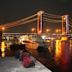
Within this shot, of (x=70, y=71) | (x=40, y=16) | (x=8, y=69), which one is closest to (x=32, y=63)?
(x=8, y=69)

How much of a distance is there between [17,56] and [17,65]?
10.1 feet

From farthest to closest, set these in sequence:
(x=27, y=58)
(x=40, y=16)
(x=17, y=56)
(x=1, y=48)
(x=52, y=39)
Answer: (x=40, y=16) < (x=52, y=39) < (x=1, y=48) < (x=17, y=56) < (x=27, y=58)

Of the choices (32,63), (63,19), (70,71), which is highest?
(63,19)

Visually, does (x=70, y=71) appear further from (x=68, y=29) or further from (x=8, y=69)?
(x=68, y=29)

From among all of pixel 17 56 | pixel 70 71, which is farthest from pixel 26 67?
pixel 70 71

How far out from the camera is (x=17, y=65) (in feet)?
47.0

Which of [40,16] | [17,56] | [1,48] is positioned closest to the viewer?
[17,56]

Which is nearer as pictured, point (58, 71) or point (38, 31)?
point (58, 71)

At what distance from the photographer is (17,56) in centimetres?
1738

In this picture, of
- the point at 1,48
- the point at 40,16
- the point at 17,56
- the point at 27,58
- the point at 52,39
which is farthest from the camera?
the point at 40,16

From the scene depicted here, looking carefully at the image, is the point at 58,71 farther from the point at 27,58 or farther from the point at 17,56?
the point at 27,58

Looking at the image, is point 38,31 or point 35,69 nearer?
point 35,69

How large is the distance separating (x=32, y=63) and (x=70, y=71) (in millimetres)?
5038

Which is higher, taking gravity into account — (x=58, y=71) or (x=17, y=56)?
(x=17, y=56)
